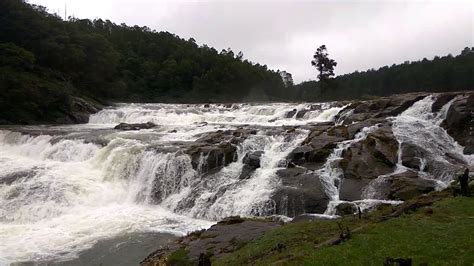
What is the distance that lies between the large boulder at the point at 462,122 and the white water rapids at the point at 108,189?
7851 mm

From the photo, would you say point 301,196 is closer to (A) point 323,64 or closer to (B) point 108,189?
(B) point 108,189

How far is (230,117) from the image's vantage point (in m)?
40.4

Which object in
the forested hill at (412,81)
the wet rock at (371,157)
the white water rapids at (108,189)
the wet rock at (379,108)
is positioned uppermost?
the forested hill at (412,81)

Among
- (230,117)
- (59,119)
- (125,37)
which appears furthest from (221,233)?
(125,37)

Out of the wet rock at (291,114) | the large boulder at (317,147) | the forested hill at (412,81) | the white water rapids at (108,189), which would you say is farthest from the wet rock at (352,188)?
the forested hill at (412,81)

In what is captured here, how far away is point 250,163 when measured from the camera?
73.5 feet

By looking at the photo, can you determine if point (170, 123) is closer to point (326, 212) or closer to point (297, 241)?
point (326, 212)

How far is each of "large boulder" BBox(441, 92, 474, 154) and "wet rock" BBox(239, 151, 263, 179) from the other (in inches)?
396

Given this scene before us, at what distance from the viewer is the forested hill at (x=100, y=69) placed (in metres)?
44.1

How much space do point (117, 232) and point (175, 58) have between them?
8174cm

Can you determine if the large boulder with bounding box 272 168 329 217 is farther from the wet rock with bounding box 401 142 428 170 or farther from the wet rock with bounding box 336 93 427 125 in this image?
the wet rock with bounding box 336 93 427 125

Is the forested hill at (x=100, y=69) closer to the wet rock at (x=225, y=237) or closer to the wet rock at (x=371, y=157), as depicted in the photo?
the wet rock at (x=371, y=157)

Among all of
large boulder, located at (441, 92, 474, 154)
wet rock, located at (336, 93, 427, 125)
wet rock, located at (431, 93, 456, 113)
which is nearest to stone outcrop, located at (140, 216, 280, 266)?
large boulder, located at (441, 92, 474, 154)

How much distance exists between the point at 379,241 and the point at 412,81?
71.3 m
